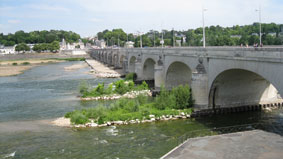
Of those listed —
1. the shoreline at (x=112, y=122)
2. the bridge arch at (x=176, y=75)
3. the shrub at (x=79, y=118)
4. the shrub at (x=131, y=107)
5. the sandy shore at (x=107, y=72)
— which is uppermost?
the bridge arch at (x=176, y=75)

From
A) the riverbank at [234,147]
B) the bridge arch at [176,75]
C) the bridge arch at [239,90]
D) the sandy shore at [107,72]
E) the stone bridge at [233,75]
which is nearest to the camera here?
the riverbank at [234,147]

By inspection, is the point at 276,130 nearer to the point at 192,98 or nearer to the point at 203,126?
the point at 203,126

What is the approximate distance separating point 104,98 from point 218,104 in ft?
64.5

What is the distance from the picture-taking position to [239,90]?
117 feet

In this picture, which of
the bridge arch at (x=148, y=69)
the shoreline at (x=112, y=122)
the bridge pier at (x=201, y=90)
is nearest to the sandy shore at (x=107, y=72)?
the bridge arch at (x=148, y=69)

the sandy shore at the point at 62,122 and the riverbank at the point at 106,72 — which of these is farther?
the riverbank at the point at 106,72

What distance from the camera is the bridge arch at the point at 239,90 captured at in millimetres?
34631

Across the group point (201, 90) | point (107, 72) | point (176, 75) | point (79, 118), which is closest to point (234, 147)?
point (201, 90)

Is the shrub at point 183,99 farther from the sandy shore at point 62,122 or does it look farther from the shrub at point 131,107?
the sandy shore at point 62,122

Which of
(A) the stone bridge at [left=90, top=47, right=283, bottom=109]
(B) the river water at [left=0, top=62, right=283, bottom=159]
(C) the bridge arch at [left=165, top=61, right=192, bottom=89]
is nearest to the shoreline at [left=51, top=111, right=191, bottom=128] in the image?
(B) the river water at [left=0, top=62, right=283, bottom=159]

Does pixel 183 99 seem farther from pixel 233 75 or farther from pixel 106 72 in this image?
pixel 106 72

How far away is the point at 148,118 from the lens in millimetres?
33562

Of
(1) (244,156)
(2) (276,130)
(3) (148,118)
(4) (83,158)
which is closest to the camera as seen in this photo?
(1) (244,156)

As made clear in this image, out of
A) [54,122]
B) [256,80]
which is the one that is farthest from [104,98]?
[256,80]
